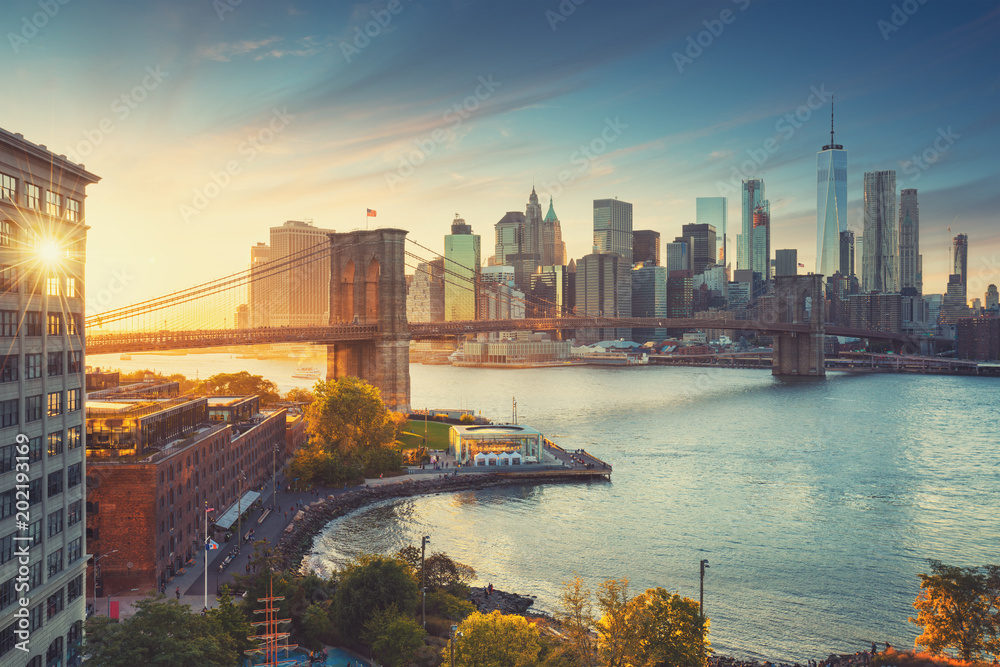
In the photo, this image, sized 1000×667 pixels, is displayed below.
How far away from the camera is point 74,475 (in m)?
19.9

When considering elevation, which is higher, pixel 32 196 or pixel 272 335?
pixel 32 196

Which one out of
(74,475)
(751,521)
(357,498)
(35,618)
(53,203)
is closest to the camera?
(35,618)

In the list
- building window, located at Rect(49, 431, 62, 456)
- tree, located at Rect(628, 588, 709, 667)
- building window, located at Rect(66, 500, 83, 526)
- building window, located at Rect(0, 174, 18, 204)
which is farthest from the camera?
building window, located at Rect(66, 500, 83, 526)

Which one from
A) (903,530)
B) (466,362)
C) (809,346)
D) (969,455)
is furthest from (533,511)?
(466,362)

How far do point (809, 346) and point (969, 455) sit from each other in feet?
293

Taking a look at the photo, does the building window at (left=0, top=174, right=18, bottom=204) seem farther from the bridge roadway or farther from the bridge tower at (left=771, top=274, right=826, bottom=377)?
the bridge tower at (left=771, top=274, right=826, bottom=377)

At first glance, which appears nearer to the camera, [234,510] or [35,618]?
[35,618]

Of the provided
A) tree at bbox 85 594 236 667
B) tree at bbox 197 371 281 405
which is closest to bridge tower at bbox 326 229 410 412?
tree at bbox 197 371 281 405

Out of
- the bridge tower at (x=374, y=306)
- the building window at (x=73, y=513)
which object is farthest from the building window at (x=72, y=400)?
the bridge tower at (x=374, y=306)

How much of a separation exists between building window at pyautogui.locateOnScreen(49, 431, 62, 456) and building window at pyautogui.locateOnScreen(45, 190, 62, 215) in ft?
18.6

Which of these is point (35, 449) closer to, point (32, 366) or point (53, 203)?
point (32, 366)

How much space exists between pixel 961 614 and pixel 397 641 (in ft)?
54.8

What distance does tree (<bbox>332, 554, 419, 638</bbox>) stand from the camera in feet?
77.7

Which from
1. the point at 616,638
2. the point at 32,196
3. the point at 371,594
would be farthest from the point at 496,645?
the point at 32,196
